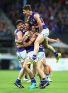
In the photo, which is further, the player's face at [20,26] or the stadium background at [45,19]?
the stadium background at [45,19]

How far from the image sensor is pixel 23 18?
3569 cm

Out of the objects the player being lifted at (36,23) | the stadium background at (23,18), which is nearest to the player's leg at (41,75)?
the player being lifted at (36,23)

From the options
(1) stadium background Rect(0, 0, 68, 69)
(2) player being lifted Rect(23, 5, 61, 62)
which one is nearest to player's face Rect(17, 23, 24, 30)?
(2) player being lifted Rect(23, 5, 61, 62)

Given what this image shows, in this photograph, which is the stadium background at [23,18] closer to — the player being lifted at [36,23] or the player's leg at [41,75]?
the player's leg at [41,75]

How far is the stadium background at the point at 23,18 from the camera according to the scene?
33.2 meters

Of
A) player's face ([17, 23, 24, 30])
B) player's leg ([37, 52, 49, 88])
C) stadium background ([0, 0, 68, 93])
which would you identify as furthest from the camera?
stadium background ([0, 0, 68, 93])

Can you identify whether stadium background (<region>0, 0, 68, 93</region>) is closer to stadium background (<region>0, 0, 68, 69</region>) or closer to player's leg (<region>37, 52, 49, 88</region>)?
stadium background (<region>0, 0, 68, 69</region>)

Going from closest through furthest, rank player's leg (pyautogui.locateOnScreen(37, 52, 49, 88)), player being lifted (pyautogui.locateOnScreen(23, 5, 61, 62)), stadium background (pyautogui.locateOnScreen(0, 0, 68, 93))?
player's leg (pyautogui.locateOnScreen(37, 52, 49, 88))
player being lifted (pyautogui.locateOnScreen(23, 5, 61, 62))
stadium background (pyautogui.locateOnScreen(0, 0, 68, 93))

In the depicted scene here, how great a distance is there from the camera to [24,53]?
55.7ft

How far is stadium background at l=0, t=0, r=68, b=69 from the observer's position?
33.2m

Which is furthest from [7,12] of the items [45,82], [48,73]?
[45,82]

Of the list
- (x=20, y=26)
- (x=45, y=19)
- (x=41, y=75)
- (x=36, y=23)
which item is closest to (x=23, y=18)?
(x=45, y=19)

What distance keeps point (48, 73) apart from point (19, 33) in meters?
2.15

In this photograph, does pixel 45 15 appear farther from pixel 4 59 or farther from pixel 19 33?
pixel 19 33
